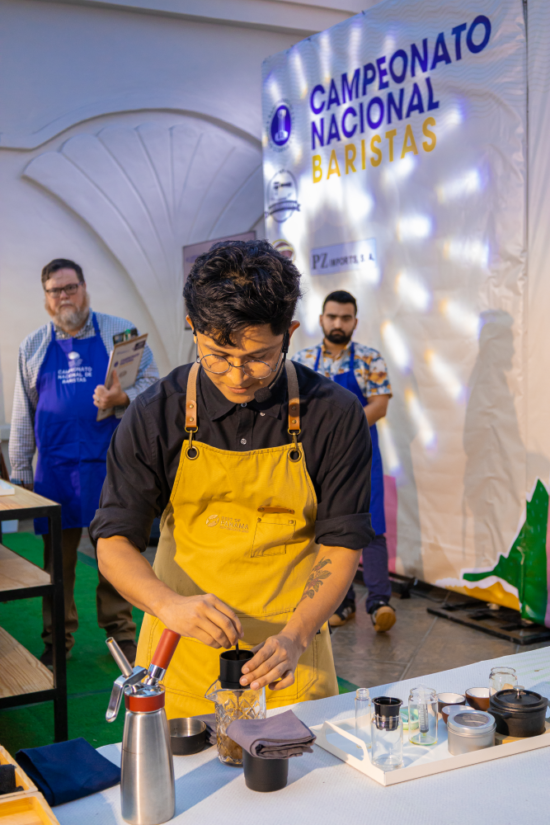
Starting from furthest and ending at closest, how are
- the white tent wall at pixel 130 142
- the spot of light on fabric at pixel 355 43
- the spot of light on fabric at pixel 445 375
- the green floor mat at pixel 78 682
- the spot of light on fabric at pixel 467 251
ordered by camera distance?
1. the white tent wall at pixel 130 142
2. the spot of light on fabric at pixel 355 43
3. the spot of light on fabric at pixel 445 375
4. the spot of light on fabric at pixel 467 251
5. the green floor mat at pixel 78 682

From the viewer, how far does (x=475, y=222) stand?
399cm

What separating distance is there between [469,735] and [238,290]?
79 cm

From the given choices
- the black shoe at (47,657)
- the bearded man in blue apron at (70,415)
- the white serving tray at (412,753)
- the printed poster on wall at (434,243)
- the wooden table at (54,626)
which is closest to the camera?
the white serving tray at (412,753)

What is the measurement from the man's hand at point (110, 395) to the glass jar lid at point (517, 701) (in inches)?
97.0

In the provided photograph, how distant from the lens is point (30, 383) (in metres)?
3.68

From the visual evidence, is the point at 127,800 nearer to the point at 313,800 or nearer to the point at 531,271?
the point at 313,800

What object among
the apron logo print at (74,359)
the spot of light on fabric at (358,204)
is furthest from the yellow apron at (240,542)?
the spot of light on fabric at (358,204)

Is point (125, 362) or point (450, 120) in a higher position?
point (450, 120)

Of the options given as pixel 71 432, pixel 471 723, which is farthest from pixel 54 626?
pixel 471 723

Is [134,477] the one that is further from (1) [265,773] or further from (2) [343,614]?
(2) [343,614]

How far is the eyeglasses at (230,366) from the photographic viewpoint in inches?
55.7

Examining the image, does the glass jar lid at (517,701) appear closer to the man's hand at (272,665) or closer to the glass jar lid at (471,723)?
the glass jar lid at (471,723)

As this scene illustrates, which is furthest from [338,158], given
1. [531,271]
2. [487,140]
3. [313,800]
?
[313,800]

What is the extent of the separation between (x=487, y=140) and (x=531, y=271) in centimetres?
70
